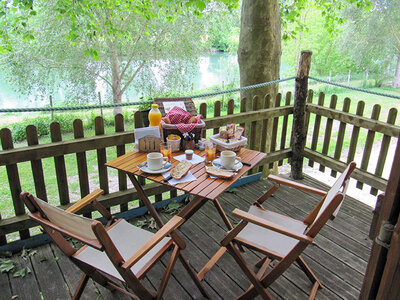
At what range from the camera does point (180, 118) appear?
2.82 metres

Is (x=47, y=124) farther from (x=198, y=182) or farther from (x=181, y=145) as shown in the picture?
(x=198, y=182)

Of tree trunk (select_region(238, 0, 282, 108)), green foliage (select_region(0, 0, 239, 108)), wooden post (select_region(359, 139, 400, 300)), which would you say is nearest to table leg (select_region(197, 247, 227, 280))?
wooden post (select_region(359, 139, 400, 300))

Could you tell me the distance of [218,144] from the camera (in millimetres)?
2727

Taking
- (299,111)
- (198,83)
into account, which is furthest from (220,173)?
(198,83)

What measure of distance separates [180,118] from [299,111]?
186 centimetres

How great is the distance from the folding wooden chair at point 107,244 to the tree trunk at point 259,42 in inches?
133

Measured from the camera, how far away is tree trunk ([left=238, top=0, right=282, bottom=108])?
460 centimetres

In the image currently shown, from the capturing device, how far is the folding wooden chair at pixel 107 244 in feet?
5.48

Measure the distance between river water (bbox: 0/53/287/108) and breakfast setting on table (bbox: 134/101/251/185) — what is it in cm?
1089

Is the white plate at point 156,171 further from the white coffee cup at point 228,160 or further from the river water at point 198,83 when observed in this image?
the river water at point 198,83

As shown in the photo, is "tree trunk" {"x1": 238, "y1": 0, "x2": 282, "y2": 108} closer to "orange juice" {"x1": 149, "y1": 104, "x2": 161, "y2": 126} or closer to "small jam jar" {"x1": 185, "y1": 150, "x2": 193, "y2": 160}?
"orange juice" {"x1": 149, "y1": 104, "x2": 161, "y2": 126}

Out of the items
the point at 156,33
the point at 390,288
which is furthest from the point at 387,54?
the point at 390,288

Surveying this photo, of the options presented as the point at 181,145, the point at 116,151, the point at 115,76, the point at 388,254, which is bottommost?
the point at 115,76

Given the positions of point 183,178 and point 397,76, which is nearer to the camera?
point 183,178
